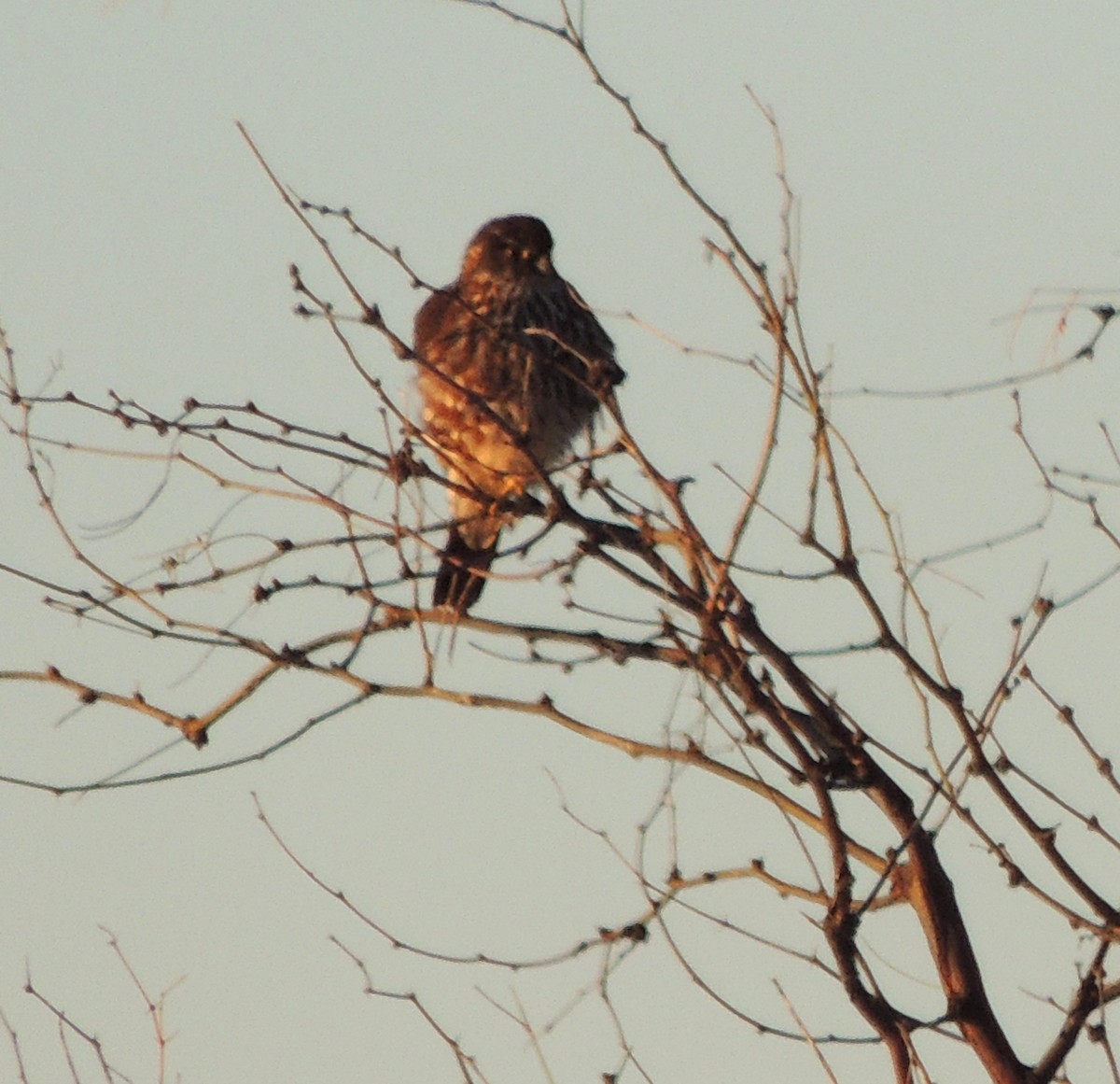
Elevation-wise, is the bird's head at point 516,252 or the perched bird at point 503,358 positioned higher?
the bird's head at point 516,252

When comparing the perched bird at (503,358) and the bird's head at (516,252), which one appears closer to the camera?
the perched bird at (503,358)

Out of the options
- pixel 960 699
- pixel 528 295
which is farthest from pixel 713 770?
pixel 528 295

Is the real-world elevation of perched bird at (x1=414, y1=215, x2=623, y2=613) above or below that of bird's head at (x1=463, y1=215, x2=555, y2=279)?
below

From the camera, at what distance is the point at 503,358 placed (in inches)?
214

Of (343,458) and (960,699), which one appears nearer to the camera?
(960,699)

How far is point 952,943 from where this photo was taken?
10.8 feet

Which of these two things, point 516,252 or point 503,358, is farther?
point 516,252

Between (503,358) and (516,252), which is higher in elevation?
(516,252)

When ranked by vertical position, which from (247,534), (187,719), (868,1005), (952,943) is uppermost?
(247,534)

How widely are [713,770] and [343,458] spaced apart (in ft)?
2.74

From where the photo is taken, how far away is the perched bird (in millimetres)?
5355

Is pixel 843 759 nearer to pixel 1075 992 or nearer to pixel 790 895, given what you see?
pixel 790 895

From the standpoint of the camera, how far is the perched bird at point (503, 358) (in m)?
5.36

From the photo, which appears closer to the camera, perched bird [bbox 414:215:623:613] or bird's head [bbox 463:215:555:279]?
perched bird [bbox 414:215:623:613]
